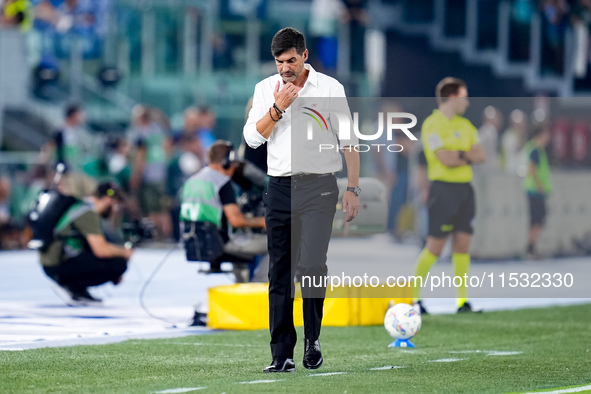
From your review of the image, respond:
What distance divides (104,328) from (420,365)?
327 cm

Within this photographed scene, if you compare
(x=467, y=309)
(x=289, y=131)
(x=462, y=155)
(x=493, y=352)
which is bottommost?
(x=467, y=309)

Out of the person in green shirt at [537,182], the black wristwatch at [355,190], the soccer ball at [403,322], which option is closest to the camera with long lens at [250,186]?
the soccer ball at [403,322]

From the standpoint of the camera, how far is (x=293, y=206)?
288 inches

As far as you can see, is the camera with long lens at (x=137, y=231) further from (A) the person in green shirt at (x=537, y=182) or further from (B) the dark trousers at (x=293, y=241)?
(A) the person in green shirt at (x=537, y=182)

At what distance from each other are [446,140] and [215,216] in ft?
7.12

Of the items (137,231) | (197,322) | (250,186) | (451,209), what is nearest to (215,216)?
(250,186)

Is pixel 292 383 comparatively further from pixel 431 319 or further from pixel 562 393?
pixel 431 319

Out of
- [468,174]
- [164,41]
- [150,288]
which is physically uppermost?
[164,41]

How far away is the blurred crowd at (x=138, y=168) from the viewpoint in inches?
757

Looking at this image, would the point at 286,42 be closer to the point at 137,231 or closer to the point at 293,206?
the point at 293,206

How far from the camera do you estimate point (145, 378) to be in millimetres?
7176

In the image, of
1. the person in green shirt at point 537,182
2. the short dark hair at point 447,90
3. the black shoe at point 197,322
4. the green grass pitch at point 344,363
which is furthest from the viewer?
the person in green shirt at point 537,182

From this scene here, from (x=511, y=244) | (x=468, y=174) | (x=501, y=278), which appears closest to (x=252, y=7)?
(x=511, y=244)

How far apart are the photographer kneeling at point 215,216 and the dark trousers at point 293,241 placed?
10.6 feet
